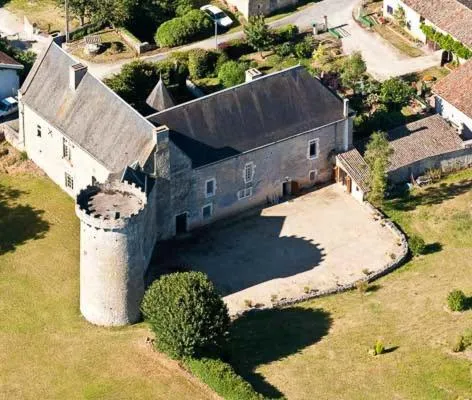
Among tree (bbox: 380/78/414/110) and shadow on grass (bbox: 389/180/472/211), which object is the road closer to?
tree (bbox: 380/78/414/110)

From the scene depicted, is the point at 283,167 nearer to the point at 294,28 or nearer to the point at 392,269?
the point at 392,269

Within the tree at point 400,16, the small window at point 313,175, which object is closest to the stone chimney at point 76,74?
the small window at point 313,175

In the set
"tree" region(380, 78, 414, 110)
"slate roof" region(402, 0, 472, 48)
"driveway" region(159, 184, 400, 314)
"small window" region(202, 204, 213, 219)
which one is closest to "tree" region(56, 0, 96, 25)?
"slate roof" region(402, 0, 472, 48)

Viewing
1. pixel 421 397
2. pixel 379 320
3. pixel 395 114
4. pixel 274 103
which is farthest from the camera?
pixel 395 114

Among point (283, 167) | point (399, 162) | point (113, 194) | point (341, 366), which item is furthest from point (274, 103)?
point (341, 366)

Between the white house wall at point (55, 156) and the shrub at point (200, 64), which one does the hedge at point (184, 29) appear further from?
the white house wall at point (55, 156)

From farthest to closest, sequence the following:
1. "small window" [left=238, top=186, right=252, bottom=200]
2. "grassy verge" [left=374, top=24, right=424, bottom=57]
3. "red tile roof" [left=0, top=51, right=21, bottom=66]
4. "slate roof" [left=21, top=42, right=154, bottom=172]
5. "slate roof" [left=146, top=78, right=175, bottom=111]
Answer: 1. "grassy verge" [left=374, top=24, right=424, bottom=57]
2. "red tile roof" [left=0, top=51, right=21, bottom=66]
3. "slate roof" [left=146, top=78, right=175, bottom=111]
4. "small window" [left=238, top=186, right=252, bottom=200]
5. "slate roof" [left=21, top=42, right=154, bottom=172]
